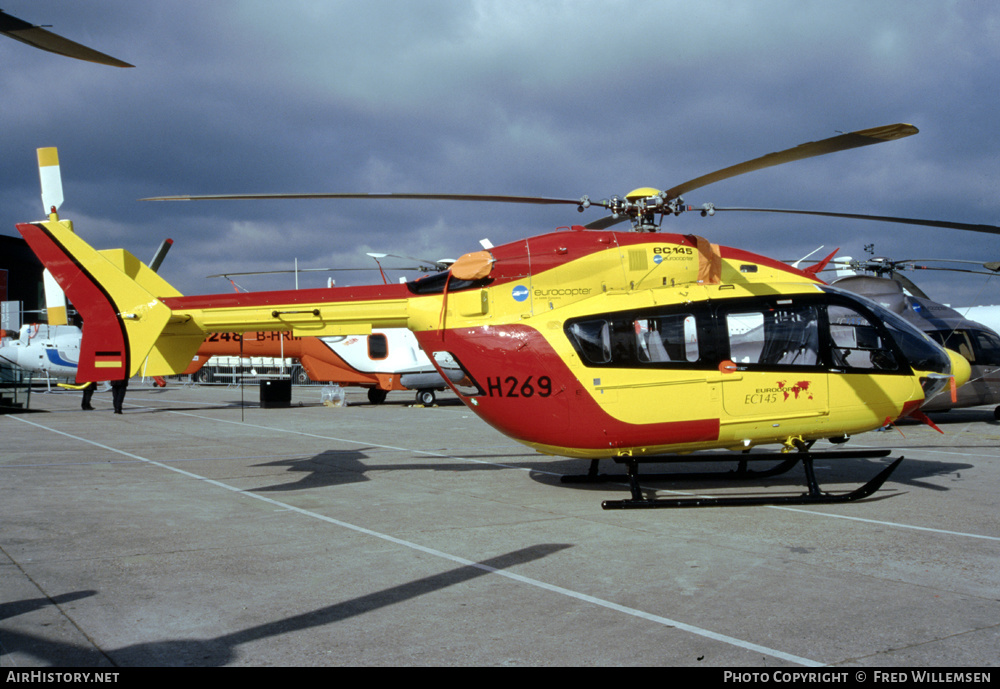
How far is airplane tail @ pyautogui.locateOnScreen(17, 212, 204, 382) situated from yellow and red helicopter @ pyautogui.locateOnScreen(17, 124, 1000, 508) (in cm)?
2

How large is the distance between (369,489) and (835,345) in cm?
619

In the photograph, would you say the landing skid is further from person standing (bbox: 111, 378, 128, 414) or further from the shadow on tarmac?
person standing (bbox: 111, 378, 128, 414)

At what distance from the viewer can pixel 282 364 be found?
150ft

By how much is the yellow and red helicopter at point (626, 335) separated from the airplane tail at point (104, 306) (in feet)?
0.06

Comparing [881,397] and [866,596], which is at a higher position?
[881,397]

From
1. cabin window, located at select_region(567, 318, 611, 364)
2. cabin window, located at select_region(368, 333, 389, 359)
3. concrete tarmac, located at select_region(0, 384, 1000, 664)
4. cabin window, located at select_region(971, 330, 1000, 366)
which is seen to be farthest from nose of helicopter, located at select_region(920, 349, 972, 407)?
cabin window, located at select_region(368, 333, 389, 359)

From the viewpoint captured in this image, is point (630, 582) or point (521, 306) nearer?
point (630, 582)

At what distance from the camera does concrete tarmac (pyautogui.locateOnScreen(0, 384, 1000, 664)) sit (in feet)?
13.1

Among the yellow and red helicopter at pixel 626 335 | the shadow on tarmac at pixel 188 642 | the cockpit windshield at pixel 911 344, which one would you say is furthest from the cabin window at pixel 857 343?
the shadow on tarmac at pixel 188 642

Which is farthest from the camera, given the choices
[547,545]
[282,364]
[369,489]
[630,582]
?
[282,364]

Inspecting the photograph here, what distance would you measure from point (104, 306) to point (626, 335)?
21.7 ft

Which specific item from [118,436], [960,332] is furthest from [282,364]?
[960,332]

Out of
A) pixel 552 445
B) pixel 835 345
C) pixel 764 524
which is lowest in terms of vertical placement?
pixel 764 524

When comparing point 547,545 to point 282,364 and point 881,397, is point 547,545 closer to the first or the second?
point 881,397
